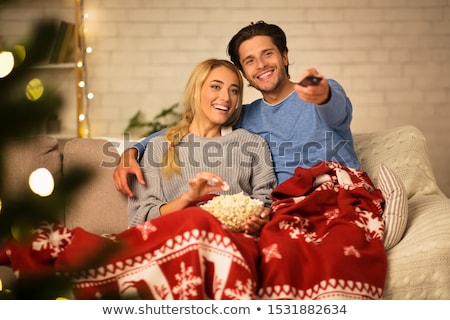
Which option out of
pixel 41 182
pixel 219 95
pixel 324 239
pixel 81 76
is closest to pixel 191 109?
pixel 219 95

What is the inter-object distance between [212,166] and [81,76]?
5.22ft

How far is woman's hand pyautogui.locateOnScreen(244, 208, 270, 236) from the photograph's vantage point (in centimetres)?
158

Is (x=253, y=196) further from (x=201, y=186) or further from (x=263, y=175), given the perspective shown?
(x=201, y=186)

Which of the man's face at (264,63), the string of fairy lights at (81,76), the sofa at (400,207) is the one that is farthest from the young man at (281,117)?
the string of fairy lights at (81,76)

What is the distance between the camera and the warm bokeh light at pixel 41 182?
44cm

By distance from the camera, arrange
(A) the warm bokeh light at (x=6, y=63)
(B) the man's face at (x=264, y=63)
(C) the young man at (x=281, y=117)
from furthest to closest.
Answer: (B) the man's face at (x=264, y=63), (C) the young man at (x=281, y=117), (A) the warm bokeh light at (x=6, y=63)

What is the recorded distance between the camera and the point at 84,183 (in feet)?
1.50

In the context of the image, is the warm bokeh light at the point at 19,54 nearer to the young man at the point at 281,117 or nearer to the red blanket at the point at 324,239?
the red blanket at the point at 324,239

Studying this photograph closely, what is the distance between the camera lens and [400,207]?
1.58 meters

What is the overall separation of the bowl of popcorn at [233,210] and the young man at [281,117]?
1.29 feet

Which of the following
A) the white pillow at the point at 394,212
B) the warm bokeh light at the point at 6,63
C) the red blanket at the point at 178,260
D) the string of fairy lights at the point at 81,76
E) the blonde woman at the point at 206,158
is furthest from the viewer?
the string of fairy lights at the point at 81,76

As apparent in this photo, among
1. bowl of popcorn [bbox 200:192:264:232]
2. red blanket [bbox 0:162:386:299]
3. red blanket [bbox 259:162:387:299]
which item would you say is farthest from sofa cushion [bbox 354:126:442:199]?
bowl of popcorn [bbox 200:192:264:232]

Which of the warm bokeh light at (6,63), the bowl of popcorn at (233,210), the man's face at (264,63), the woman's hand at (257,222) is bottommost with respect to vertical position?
the woman's hand at (257,222)

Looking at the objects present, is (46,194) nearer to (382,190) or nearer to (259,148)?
(382,190)
